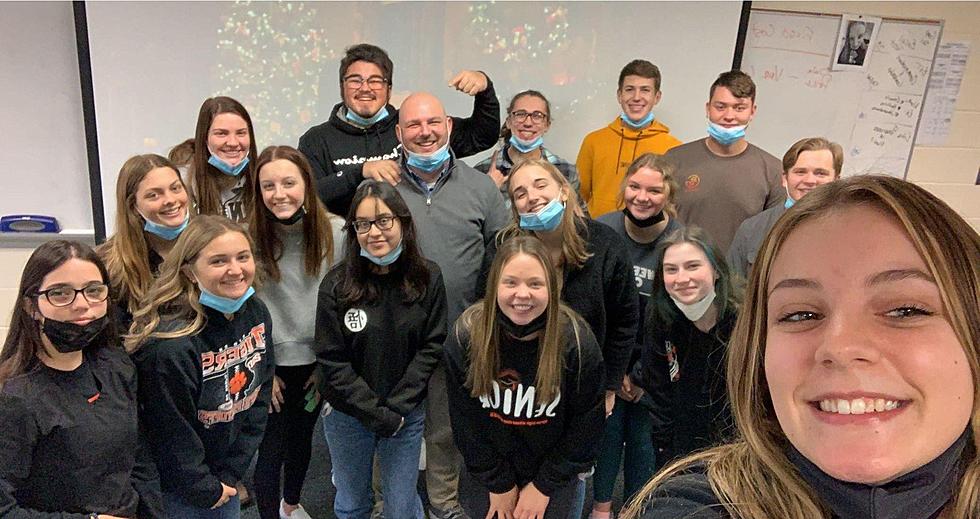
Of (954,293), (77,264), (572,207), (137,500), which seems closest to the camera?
(954,293)

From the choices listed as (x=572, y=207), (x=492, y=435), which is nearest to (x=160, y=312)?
(x=492, y=435)

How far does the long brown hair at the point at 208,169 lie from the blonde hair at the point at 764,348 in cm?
181

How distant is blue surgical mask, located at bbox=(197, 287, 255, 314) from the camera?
5.80ft

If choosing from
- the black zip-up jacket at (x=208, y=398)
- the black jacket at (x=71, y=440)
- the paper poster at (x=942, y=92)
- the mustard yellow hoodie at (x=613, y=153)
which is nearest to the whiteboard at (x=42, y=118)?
the black zip-up jacket at (x=208, y=398)

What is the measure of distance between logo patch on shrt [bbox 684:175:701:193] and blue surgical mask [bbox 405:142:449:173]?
112 cm

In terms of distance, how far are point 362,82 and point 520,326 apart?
1.23m

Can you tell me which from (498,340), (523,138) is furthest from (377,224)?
(523,138)

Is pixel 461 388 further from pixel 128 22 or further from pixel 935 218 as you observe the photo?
pixel 128 22

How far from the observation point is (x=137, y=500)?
1.65 metres

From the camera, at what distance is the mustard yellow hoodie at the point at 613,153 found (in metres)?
2.97

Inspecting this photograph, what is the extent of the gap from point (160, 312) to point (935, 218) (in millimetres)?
1792

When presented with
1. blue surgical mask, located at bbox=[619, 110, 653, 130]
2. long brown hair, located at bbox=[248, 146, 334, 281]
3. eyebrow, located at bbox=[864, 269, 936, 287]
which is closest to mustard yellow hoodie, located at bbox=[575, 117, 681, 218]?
blue surgical mask, located at bbox=[619, 110, 653, 130]

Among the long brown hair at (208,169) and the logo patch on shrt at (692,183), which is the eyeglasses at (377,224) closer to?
the long brown hair at (208,169)

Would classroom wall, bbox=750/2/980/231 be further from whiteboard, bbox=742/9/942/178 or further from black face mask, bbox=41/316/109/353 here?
black face mask, bbox=41/316/109/353
